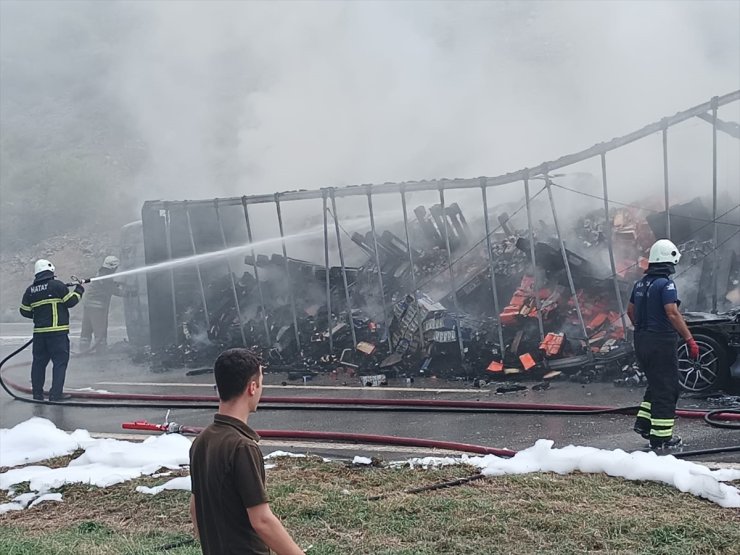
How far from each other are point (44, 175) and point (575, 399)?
1089 inches

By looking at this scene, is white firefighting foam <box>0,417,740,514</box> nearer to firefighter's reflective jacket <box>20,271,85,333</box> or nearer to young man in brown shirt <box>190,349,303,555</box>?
firefighter's reflective jacket <box>20,271,85,333</box>

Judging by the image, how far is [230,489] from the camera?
8.22 ft

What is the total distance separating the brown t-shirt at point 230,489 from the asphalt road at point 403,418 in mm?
3648

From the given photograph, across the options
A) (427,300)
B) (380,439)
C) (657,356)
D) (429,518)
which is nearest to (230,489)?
(429,518)

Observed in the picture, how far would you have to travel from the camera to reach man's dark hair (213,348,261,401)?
2646 millimetres

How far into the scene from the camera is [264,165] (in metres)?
20.7


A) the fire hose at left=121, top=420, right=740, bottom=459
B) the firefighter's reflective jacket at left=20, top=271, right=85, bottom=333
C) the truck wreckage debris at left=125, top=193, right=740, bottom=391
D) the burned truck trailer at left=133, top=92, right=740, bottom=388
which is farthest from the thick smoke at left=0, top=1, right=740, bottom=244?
the firefighter's reflective jacket at left=20, top=271, right=85, bottom=333

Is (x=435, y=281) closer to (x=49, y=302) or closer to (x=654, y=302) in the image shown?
(x=49, y=302)

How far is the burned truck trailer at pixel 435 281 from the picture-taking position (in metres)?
9.53

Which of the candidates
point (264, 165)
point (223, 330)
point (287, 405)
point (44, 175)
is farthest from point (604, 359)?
point (44, 175)

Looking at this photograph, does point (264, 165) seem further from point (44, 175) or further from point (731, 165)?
point (44, 175)

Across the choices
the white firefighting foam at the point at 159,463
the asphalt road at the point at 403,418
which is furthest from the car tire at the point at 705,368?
the white firefighting foam at the point at 159,463

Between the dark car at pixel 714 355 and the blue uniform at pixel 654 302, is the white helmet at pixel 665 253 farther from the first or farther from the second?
the dark car at pixel 714 355

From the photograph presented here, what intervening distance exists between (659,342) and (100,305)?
11805mm
